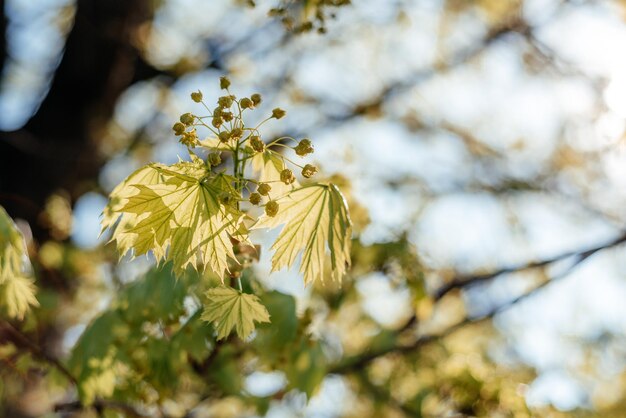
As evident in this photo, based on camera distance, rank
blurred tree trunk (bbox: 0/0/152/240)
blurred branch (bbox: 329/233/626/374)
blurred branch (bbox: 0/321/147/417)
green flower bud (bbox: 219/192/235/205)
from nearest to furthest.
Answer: green flower bud (bbox: 219/192/235/205) < blurred branch (bbox: 0/321/147/417) < blurred branch (bbox: 329/233/626/374) < blurred tree trunk (bbox: 0/0/152/240)

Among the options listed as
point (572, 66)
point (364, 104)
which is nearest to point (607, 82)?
point (572, 66)

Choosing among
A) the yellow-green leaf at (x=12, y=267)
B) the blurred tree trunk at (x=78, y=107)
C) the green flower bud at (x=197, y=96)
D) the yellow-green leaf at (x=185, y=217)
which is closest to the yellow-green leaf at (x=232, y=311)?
the yellow-green leaf at (x=185, y=217)

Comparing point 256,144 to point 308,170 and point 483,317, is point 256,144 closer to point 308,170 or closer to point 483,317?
point 308,170

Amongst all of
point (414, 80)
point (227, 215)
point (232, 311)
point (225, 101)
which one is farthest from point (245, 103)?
point (414, 80)

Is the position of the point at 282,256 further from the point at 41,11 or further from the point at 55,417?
the point at 41,11

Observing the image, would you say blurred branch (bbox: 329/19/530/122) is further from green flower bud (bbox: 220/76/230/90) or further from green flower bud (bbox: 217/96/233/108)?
green flower bud (bbox: 217/96/233/108)

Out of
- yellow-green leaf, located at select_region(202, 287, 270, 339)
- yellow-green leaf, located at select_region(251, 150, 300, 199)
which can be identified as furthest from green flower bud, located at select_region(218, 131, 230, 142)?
yellow-green leaf, located at select_region(202, 287, 270, 339)

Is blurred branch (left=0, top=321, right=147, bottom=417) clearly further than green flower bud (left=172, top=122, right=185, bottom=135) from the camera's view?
Yes
